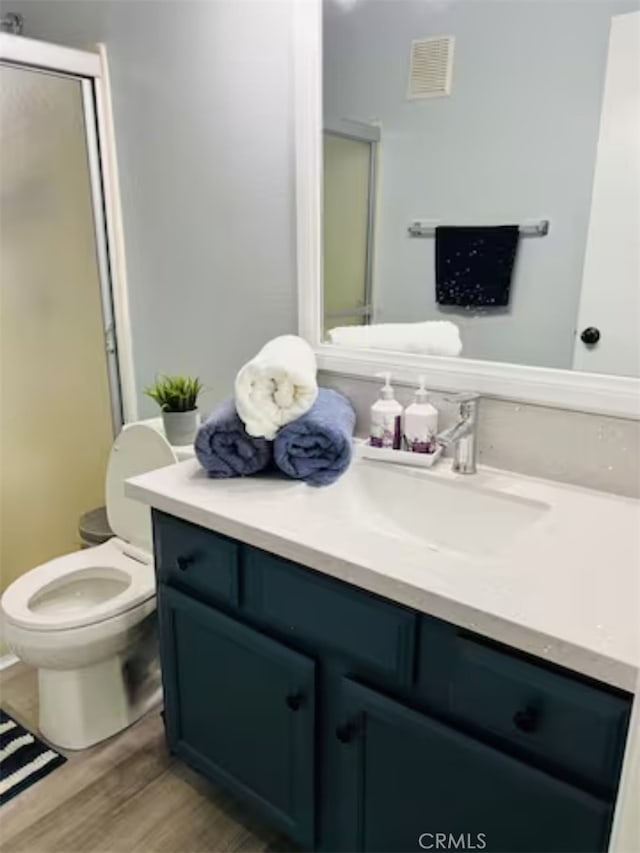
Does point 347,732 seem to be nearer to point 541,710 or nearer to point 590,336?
point 541,710

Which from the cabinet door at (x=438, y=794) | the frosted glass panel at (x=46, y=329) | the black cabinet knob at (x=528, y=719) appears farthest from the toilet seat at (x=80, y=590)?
the black cabinet knob at (x=528, y=719)

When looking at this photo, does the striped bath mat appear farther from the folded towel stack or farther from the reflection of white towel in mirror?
the reflection of white towel in mirror

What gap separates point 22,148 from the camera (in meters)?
2.02

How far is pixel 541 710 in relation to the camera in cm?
93

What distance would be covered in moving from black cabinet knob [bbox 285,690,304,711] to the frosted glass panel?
138 centimetres

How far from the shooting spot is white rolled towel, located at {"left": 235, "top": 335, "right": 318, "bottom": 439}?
133cm

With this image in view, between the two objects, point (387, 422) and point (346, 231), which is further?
point (346, 231)

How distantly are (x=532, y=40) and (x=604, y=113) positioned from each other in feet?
0.75

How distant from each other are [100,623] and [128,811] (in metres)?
0.46

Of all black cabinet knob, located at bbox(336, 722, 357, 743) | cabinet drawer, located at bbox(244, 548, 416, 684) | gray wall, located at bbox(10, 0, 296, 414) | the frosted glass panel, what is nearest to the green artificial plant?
gray wall, located at bbox(10, 0, 296, 414)

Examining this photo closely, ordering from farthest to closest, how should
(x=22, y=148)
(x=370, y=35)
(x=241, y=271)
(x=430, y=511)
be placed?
(x=22, y=148)
(x=241, y=271)
(x=370, y=35)
(x=430, y=511)

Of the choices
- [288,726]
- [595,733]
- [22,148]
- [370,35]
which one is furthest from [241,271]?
[595,733]

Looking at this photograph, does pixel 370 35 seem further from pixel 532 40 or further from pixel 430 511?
pixel 430 511

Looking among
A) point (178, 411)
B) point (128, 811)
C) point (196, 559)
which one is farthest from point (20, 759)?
point (178, 411)
